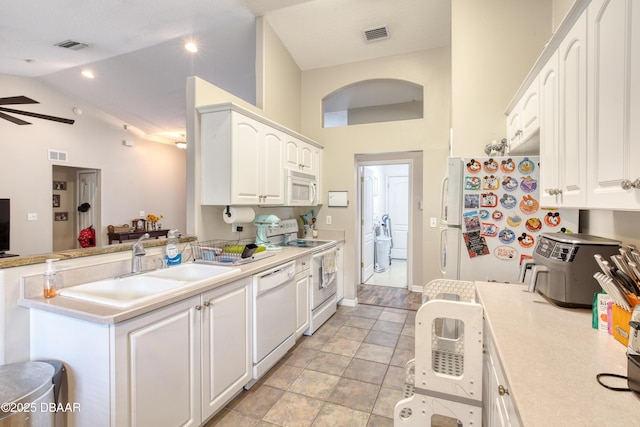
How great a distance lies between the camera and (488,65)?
9.01 feet

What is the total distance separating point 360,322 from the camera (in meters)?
3.57

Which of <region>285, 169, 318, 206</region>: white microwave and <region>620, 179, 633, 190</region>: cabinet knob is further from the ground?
<region>285, 169, 318, 206</region>: white microwave

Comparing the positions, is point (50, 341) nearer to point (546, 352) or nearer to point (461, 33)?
point (546, 352)

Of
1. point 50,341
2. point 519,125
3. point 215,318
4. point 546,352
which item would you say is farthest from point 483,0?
point 50,341

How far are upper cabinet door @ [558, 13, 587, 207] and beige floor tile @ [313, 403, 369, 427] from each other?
1.73m

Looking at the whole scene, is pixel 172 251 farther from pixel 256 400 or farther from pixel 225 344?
pixel 256 400

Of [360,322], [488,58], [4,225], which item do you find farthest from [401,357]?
[4,225]

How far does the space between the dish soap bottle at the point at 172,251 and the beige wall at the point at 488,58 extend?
2543 mm

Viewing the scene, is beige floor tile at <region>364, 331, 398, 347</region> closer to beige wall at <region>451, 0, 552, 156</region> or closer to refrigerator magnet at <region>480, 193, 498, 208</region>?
refrigerator magnet at <region>480, 193, 498, 208</region>

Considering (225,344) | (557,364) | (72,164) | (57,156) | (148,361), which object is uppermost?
(57,156)

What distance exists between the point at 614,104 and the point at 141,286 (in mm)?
2417

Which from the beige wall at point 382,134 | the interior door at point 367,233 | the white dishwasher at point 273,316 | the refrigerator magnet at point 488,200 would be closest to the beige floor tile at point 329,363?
the white dishwasher at point 273,316

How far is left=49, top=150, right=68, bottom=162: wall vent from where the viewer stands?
5.14 meters

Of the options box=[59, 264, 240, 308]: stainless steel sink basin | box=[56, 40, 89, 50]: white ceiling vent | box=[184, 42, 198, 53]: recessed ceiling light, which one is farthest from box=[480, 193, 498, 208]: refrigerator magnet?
box=[56, 40, 89, 50]: white ceiling vent
